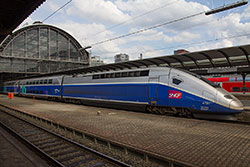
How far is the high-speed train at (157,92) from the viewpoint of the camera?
1073 centimetres

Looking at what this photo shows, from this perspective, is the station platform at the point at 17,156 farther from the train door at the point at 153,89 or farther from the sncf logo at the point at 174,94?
the sncf logo at the point at 174,94

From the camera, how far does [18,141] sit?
846 cm

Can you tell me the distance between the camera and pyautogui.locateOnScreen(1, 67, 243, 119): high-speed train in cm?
1073

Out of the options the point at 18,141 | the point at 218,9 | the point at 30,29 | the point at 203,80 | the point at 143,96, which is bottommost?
the point at 18,141

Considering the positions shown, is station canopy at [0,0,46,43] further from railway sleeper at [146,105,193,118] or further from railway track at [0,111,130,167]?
railway sleeper at [146,105,193,118]

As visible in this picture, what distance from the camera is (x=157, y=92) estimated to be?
1303 centimetres

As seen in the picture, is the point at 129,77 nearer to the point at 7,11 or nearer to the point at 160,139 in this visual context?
the point at 160,139

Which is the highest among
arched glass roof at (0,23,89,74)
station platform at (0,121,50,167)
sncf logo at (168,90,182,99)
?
arched glass roof at (0,23,89,74)

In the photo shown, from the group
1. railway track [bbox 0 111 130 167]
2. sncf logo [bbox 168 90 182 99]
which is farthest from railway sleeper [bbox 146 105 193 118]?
railway track [bbox 0 111 130 167]

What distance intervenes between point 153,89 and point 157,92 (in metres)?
0.44

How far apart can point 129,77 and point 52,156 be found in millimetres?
9811

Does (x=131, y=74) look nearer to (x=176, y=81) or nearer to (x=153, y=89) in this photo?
(x=153, y=89)

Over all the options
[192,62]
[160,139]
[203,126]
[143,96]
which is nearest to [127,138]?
[160,139]

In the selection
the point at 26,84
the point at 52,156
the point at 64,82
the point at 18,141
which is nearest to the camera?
the point at 52,156
